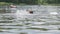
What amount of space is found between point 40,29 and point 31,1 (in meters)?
27.8

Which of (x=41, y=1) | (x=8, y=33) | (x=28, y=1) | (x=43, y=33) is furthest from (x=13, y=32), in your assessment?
(x=28, y=1)

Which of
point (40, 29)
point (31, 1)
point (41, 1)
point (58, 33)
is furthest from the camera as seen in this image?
point (31, 1)

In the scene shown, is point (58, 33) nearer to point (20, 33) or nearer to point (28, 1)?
point (20, 33)

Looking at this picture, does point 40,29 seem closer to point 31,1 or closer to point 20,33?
point 20,33

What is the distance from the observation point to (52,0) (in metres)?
39.3

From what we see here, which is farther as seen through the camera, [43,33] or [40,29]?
[40,29]

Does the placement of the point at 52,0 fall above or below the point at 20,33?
below

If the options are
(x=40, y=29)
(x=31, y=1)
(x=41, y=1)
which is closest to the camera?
(x=40, y=29)

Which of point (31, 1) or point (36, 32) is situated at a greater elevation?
point (36, 32)

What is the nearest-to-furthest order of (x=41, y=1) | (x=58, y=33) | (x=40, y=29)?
(x=58, y=33), (x=40, y=29), (x=41, y=1)

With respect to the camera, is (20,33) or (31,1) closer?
(20,33)

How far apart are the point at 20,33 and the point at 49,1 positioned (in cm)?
2991

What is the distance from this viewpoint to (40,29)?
31.7 ft

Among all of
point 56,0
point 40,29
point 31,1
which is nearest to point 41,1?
point 31,1
